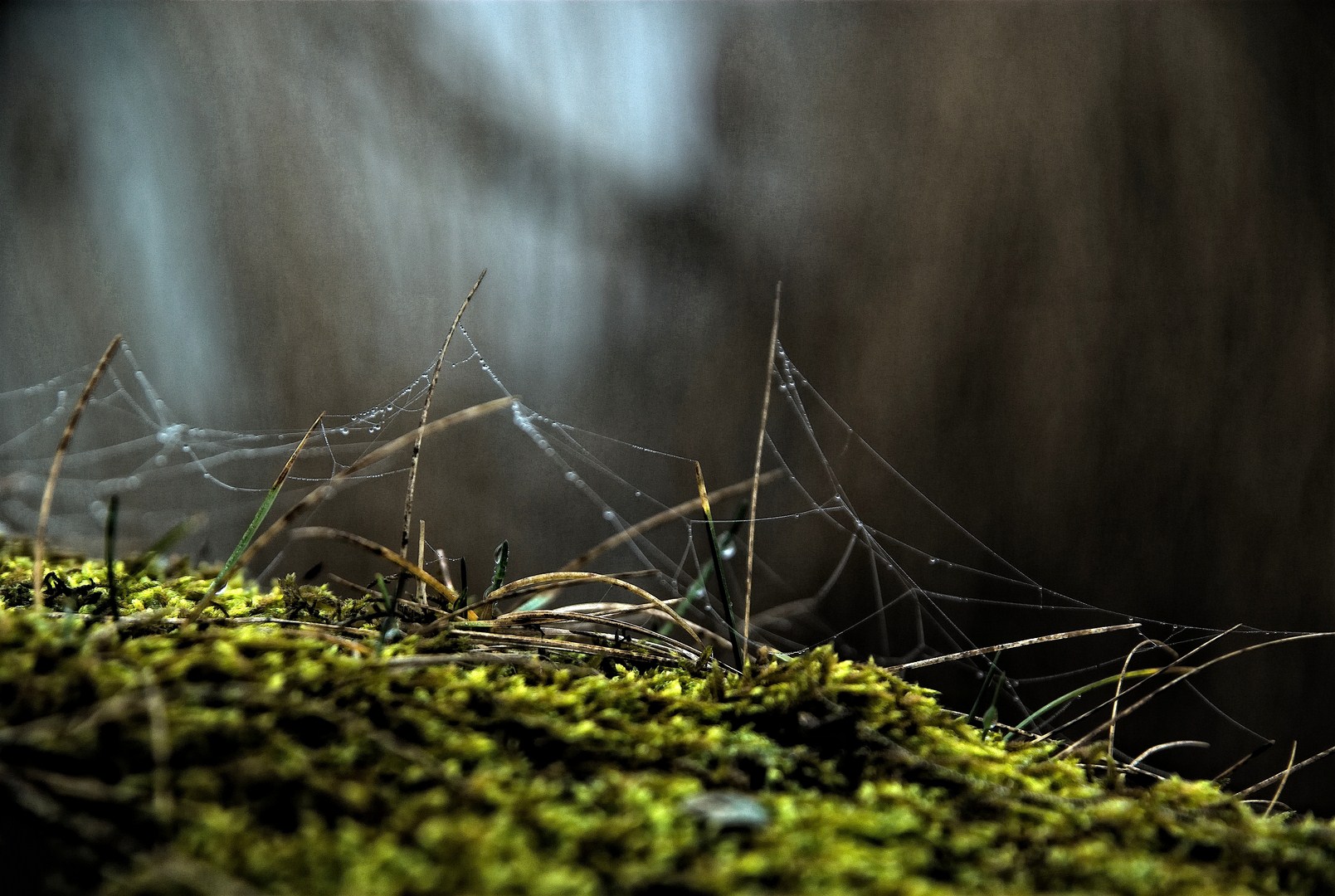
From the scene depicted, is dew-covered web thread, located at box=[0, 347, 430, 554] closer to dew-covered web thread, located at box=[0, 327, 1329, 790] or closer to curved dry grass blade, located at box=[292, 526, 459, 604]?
dew-covered web thread, located at box=[0, 327, 1329, 790]

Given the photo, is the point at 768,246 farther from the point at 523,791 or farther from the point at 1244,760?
the point at 523,791

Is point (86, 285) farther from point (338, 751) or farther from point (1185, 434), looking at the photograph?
point (1185, 434)

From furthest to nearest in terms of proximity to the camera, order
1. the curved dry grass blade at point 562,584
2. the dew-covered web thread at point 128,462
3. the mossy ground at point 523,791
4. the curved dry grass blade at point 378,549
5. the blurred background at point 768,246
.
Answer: the dew-covered web thread at point 128,462, the blurred background at point 768,246, the curved dry grass blade at point 562,584, the curved dry grass blade at point 378,549, the mossy ground at point 523,791

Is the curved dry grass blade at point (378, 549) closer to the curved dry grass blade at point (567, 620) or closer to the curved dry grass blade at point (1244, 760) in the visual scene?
the curved dry grass blade at point (567, 620)

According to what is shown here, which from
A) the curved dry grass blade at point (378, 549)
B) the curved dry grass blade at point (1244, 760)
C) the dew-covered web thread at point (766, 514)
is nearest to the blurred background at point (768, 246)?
the dew-covered web thread at point (766, 514)

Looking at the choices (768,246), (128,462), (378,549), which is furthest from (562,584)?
(128,462)

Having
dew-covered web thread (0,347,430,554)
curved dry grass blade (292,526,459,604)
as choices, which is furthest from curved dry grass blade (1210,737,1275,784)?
dew-covered web thread (0,347,430,554)

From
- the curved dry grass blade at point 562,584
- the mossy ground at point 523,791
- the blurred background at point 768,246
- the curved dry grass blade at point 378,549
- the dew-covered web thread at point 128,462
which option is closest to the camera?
the mossy ground at point 523,791
